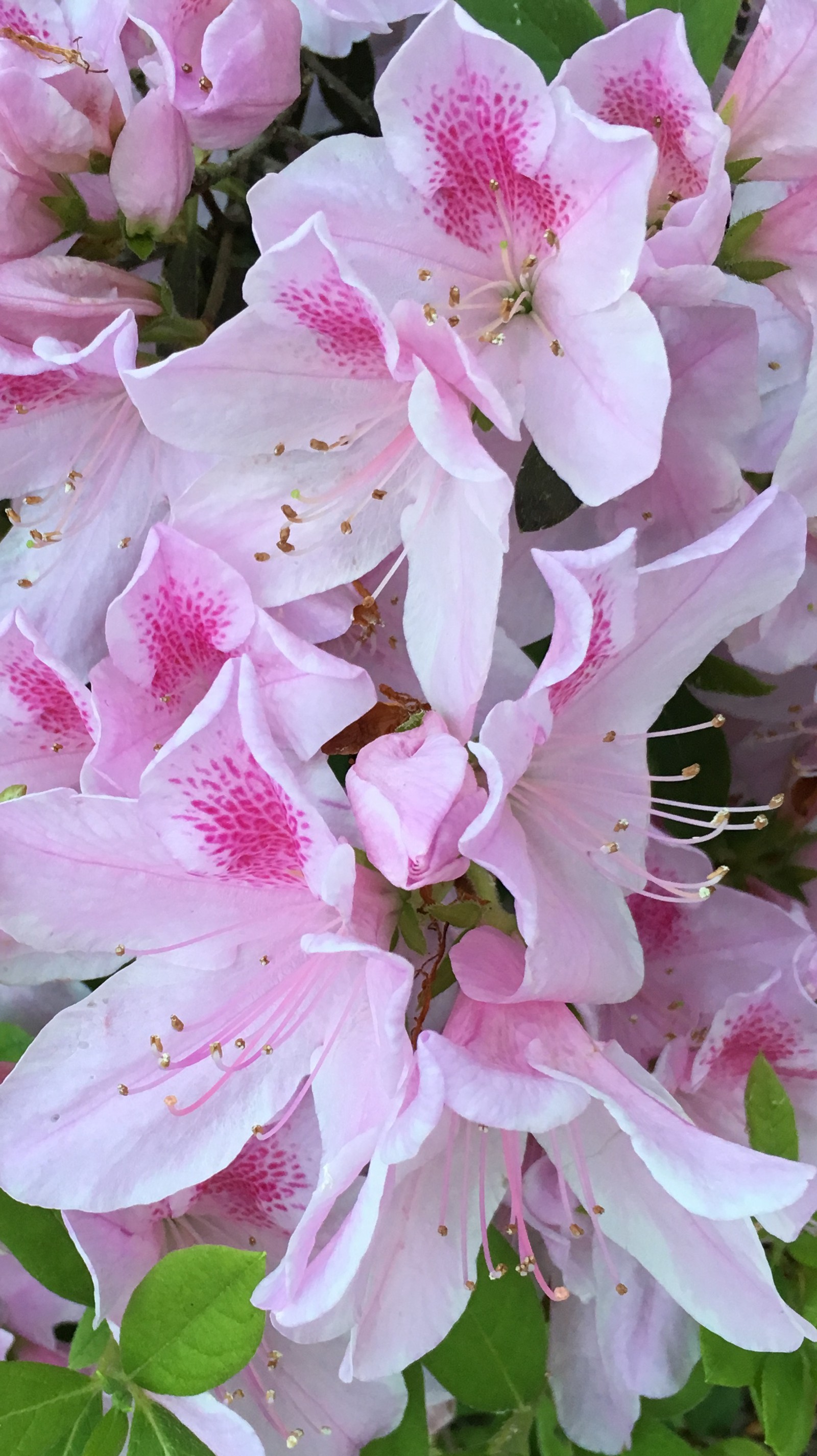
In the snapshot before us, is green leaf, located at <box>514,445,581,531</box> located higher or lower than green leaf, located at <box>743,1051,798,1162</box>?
higher

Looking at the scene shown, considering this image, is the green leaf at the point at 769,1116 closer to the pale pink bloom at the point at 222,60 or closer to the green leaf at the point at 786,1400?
the green leaf at the point at 786,1400

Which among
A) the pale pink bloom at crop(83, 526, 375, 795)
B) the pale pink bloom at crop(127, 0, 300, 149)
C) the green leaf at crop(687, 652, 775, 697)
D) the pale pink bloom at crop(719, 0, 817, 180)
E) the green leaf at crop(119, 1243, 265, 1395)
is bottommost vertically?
the green leaf at crop(687, 652, 775, 697)

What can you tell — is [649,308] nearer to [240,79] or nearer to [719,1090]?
[240,79]

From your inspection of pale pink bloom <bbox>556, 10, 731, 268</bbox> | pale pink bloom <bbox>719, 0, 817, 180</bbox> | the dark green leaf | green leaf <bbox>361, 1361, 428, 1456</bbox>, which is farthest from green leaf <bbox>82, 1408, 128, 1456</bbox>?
pale pink bloom <bbox>719, 0, 817, 180</bbox>

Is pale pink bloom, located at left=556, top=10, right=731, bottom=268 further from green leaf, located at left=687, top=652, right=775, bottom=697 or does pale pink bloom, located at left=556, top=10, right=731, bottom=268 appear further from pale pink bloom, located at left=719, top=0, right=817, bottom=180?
green leaf, located at left=687, top=652, right=775, bottom=697

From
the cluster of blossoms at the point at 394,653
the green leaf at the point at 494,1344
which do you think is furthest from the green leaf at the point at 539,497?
the green leaf at the point at 494,1344

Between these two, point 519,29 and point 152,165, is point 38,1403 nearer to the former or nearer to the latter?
point 152,165

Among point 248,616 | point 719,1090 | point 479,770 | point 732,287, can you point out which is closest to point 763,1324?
point 719,1090
